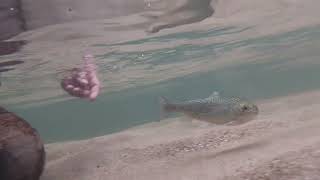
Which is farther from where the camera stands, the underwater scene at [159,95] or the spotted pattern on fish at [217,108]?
the underwater scene at [159,95]

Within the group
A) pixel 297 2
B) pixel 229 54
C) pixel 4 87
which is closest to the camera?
pixel 297 2

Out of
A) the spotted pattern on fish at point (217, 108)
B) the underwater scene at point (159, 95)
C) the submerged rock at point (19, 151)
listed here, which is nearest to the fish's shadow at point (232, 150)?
the underwater scene at point (159, 95)

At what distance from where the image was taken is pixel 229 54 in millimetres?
32312

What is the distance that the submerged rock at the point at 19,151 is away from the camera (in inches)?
308

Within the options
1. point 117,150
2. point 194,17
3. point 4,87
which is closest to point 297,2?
point 194,17

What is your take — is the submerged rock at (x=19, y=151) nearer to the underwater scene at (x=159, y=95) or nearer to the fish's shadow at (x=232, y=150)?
the underwater scene at (x=159, y=95)

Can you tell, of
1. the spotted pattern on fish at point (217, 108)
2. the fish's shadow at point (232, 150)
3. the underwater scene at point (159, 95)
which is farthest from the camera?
the fish's shadow at point (232, 150)

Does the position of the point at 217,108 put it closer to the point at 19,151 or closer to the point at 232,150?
the point at 232,150

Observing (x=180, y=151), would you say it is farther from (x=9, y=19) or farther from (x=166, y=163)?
(x=9, y=19)

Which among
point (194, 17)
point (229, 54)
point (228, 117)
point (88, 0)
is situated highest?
point (88, 0)

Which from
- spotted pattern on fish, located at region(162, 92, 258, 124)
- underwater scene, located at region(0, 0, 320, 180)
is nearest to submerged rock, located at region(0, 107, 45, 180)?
underwater scene, located at region(0, 0, 320, 180)

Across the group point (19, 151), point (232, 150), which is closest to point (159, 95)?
point (232, 150)

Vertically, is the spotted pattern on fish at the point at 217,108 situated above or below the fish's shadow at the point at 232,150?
above

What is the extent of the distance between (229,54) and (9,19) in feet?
73.4
